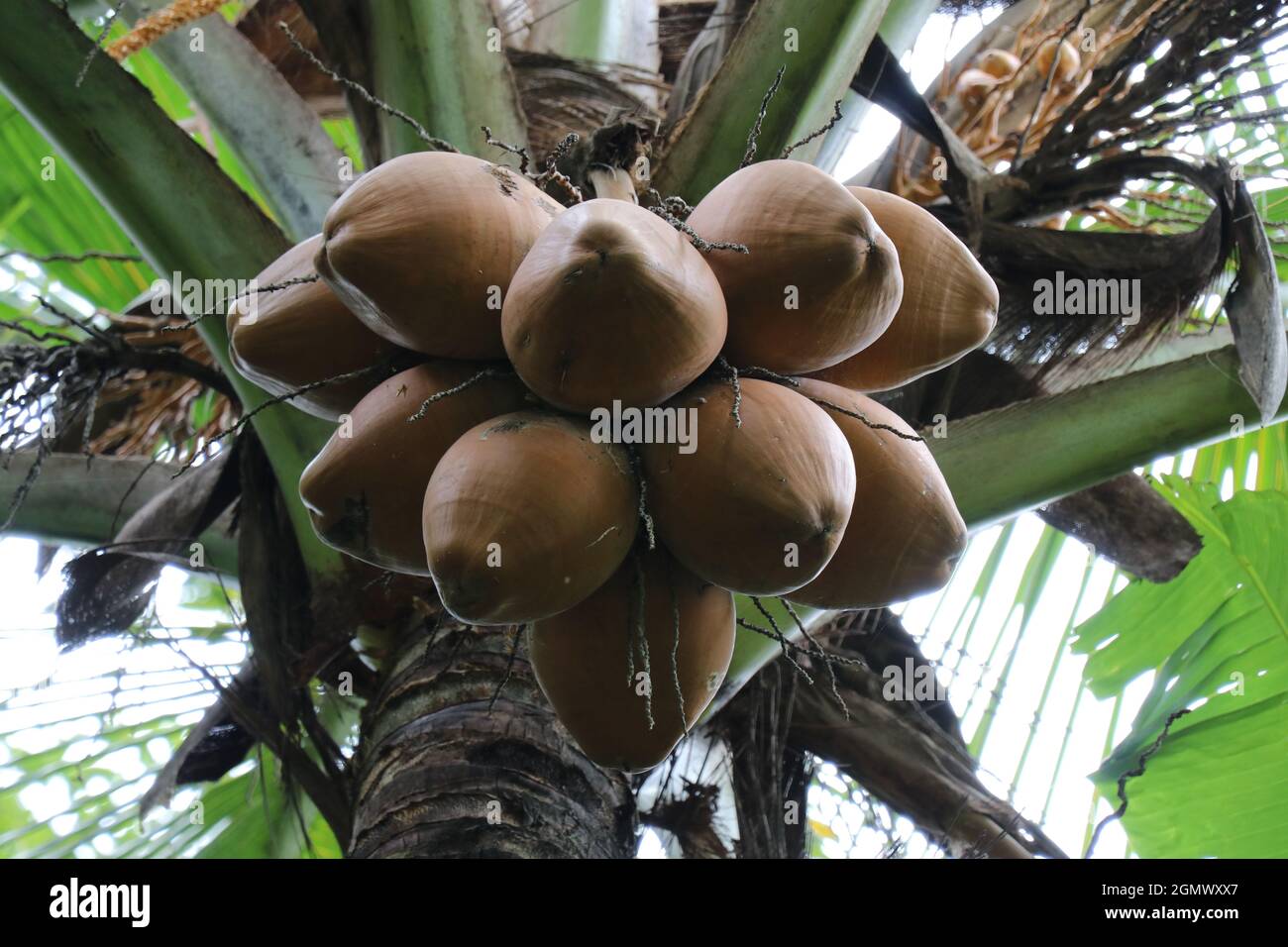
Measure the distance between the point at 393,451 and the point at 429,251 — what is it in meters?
0.20

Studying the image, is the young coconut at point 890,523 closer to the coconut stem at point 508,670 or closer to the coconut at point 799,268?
the coconut at point 799,268

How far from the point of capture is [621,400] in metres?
1.01

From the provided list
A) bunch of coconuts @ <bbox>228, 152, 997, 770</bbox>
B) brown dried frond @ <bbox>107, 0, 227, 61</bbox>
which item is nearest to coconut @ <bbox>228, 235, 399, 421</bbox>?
bunch of coconuts @ <bbox>228, 152, 997, 770</bbox>

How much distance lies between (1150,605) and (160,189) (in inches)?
82.2

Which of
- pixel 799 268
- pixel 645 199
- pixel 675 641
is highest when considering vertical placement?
pixel 645 199

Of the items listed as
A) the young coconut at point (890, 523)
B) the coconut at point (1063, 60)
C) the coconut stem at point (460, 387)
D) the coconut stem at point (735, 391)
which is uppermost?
the coconut at point (1063, 60)

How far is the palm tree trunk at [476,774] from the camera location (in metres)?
1.43

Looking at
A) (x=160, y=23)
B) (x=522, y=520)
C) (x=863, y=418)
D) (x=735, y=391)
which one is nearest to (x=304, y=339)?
(x=522, y=520)

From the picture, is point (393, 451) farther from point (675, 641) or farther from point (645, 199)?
point (645, 199)

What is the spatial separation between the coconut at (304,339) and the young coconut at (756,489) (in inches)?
13.7

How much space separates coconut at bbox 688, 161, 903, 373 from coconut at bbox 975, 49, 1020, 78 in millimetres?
1508

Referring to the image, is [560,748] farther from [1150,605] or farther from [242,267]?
[1150,605]

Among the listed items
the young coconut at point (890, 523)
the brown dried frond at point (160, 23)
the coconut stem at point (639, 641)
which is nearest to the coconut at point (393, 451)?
the coconut stem at point (639, 641)

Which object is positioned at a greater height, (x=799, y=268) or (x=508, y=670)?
(x=799, y=268)
